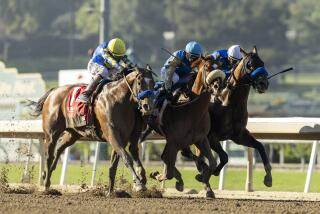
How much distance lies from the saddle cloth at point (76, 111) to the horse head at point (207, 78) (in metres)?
1.29

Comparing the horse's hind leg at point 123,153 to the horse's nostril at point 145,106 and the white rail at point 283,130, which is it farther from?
the white rail at point 283,130

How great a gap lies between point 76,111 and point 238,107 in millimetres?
1835

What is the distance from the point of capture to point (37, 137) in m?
13.5

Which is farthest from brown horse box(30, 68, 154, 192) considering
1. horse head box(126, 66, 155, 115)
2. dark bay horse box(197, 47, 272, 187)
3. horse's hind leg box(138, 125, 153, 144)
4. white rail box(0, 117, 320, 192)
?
white rail box(0, 117, 320, 192)

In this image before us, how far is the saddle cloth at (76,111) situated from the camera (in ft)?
35.5

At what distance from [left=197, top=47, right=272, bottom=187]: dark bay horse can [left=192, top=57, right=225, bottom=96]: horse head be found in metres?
0.52

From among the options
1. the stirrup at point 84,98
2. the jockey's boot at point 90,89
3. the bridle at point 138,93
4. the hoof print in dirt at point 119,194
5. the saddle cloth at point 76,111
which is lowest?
the hoof print in dirt at point 119,194

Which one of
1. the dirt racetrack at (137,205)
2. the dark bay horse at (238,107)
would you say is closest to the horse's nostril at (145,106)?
the dirt racetrack at (137,205)

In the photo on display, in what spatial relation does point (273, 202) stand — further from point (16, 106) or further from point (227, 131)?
point (16, 106)

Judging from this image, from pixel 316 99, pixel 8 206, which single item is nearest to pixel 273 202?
pixel 8 206

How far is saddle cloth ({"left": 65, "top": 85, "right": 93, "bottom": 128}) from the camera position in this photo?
10.8 m

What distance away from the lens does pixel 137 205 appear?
9195mm

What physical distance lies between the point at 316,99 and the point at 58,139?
45.4m

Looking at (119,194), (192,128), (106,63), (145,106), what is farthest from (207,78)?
(119,194)
